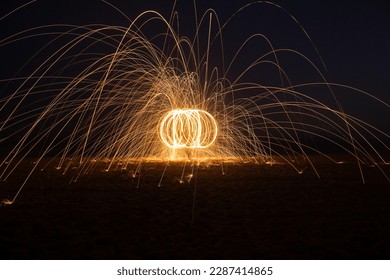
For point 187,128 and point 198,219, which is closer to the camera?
point 198,219

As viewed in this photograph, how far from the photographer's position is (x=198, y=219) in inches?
280

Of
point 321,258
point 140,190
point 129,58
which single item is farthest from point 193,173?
point 321,258

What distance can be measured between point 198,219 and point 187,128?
28.3 feet

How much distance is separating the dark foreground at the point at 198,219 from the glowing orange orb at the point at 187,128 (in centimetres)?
396

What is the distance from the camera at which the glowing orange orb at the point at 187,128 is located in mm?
15227

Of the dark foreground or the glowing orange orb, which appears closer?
the dark foreground

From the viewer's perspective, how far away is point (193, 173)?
1245 cm

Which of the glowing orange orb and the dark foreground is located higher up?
the glowing orange orb

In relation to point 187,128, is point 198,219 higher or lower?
lower

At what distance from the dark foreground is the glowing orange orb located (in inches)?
156

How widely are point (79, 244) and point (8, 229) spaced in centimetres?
130

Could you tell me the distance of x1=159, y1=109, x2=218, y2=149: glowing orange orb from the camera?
15.2 m

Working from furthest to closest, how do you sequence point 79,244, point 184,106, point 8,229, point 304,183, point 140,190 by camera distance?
1. point 184,106
2. point 304,183
3. point 140,190
4. point 8,229
5. point 79,244
